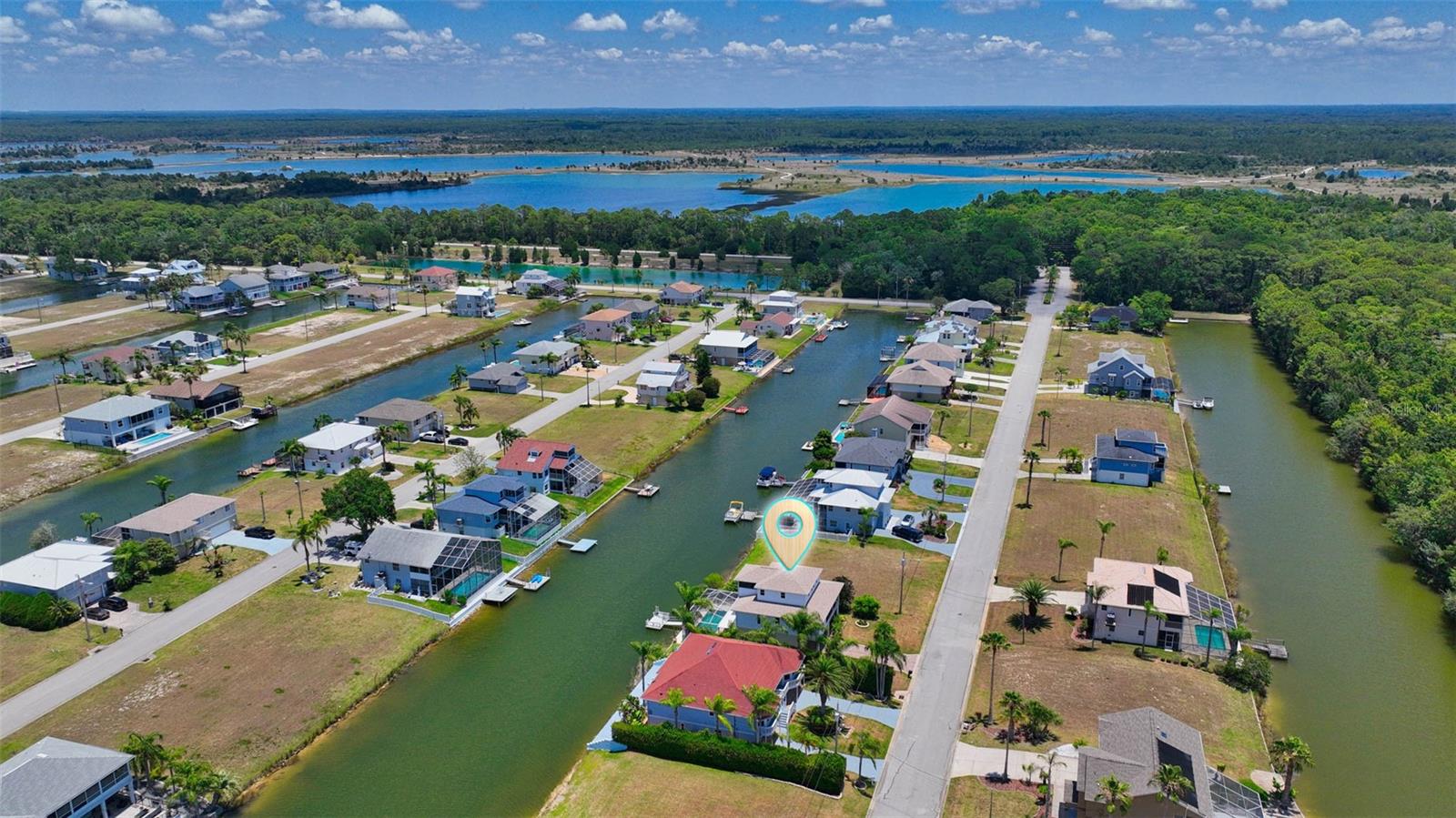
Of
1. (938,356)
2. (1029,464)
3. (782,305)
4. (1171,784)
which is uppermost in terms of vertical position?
(782,305)

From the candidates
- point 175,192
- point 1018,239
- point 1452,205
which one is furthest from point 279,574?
point 1452,205

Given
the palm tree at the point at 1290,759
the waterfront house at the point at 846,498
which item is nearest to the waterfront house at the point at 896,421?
the waterfront house at the point at 846,498

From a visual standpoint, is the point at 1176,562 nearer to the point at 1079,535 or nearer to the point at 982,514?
the point at 1079,535

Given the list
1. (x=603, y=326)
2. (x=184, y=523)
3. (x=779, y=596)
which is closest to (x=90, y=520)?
(x=184, y=523)

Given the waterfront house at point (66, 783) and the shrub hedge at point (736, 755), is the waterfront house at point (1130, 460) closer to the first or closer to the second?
the shrub hedge at point (736, 755)

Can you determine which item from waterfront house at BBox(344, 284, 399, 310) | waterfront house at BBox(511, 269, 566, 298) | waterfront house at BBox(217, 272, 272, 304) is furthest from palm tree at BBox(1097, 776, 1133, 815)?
waterfront house at BBox(217, 272, 272, 304)

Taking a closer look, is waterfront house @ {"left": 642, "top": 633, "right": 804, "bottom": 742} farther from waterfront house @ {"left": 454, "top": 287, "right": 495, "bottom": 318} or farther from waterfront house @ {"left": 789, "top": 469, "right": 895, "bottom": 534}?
waterfront house @ {"left": 454, "top": 287, "right": 495, "bottom": 318}

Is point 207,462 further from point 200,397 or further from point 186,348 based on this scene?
point 186,348
